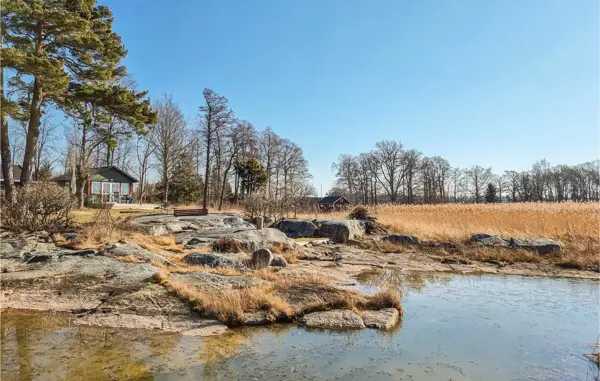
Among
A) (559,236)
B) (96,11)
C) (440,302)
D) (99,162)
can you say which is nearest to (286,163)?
(99,162)

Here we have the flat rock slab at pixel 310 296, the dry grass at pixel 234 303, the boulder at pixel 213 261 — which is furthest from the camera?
the boulder at pixel 213 261

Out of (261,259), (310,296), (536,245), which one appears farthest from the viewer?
(536,245)

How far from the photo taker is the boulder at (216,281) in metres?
6.46

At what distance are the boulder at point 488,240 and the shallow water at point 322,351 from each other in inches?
253

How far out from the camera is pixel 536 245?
11.5 meters

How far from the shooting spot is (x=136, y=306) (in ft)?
18.3

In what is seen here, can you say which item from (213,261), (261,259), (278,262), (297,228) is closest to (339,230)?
(297,228)

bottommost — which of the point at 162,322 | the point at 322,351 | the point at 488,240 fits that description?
the point at 322,351

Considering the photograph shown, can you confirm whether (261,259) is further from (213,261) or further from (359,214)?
(359,214)

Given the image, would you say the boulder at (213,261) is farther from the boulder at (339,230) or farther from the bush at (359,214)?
the bush at (359,214)

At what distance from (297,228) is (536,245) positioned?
9424mm

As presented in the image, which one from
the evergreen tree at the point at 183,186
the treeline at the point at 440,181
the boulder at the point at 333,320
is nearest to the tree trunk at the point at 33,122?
the boulder at the point at 333,320

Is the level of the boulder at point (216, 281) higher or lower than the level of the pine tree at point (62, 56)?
lower

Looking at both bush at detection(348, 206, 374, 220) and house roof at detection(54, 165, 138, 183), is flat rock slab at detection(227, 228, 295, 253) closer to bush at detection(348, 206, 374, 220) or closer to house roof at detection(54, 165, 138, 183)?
bush at detection(348, 206, 374, 220)
